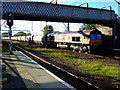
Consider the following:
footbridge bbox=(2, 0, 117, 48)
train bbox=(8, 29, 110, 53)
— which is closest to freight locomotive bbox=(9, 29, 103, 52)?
train bbox=(8, 29, 110, 53)

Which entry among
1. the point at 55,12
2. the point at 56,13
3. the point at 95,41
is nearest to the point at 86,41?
the point at 95,41

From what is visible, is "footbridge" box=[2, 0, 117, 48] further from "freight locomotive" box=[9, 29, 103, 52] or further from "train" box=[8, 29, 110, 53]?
"freight locomotive" box=[9, 29, 103, 52]

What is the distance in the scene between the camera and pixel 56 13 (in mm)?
18875

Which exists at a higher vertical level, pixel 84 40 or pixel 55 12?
pixel 55 12

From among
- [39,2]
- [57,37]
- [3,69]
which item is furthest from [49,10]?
[3,69]

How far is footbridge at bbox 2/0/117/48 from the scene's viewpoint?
1712 centimetres

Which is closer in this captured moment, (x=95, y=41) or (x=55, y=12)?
(x=95, y=41)

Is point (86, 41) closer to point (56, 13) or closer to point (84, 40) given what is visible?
point (84, 40)

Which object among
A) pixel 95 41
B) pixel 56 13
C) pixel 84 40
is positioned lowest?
pixel 95 41

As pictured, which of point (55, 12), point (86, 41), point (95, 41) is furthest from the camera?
point (55, 12)

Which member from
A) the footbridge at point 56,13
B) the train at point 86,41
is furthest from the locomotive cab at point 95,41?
the footbridge at point 56,13

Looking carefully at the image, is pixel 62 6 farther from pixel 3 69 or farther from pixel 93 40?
pixel 3 69

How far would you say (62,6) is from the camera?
1880cm

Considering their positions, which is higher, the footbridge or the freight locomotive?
the footbridge
